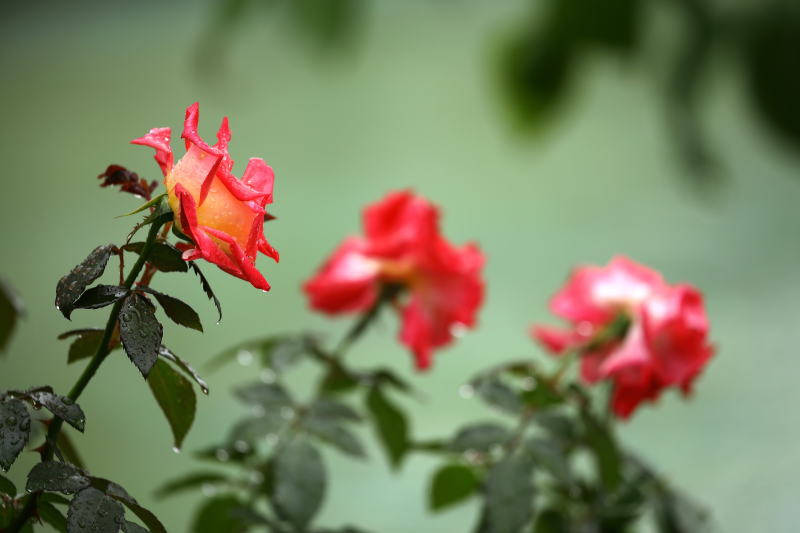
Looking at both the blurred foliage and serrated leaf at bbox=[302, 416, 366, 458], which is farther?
the blurred foliage

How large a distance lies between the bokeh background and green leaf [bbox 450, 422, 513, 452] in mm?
366

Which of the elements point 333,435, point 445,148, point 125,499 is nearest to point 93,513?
point 125,499

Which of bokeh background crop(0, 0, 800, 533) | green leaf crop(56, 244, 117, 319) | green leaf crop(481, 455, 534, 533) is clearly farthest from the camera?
bokeh background crop(0, 0, 800, 533)

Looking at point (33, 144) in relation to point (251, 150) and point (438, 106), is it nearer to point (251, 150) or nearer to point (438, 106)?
point (251, 150)

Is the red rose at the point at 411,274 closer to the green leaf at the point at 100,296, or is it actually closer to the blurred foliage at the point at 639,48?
the green leaf at the point at 100,296

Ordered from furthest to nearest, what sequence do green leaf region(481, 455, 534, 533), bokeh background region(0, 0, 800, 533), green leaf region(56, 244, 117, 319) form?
bokeh background region(0, 0, 800, 533)
green leaf region(481, 455, 534, 533)
green leaf region(56, 244, 117, 319)

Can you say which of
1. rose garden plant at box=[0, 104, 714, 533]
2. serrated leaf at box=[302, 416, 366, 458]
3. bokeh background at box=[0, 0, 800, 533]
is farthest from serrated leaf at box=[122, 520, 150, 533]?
bokeh background at box=[0, 0, 800, 533]

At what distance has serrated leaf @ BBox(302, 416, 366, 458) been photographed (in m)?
0.27

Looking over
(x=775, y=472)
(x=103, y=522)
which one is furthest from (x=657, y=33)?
(x=103, y=522)

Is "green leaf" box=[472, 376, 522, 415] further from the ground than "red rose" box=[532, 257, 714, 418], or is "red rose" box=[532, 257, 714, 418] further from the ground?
"red rose" box=[532, 257, 714, 418]

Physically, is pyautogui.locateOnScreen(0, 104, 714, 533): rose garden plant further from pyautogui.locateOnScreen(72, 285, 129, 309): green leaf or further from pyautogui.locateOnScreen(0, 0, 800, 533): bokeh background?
pyautogui.locateOnScreen(0, 0, 800, 533): bokeh background

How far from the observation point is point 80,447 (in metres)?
0.51

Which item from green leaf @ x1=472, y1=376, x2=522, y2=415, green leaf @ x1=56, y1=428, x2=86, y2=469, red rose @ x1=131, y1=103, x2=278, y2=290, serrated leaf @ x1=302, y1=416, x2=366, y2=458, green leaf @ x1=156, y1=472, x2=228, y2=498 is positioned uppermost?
green leaf @ x1=472, y1=376, x2=522, y2=415

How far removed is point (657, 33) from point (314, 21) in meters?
0.31
